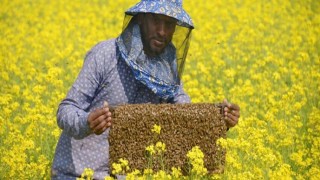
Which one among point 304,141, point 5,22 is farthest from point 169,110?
point 5,22

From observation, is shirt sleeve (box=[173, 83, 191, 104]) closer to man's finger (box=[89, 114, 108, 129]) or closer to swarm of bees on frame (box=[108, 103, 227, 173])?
swarm of bees on frame (box=[108, 103, 227, 173])

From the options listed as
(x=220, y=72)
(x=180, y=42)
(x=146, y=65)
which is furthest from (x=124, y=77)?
(x=220, y=72)

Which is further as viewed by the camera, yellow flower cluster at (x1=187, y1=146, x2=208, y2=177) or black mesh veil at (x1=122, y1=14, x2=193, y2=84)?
black mesh veil at (x1=122, y1=14, x2=193, y2=84)

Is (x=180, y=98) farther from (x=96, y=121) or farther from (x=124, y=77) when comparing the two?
(x=96, y=121)

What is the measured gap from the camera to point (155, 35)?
491cm

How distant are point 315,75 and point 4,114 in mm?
3359

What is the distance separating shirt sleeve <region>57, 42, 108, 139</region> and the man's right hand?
0.32 feet

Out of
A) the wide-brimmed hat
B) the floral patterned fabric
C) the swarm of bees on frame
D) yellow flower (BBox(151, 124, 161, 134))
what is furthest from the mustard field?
the wide-brimmed hat

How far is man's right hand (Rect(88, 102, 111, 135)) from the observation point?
→ 4387 mm

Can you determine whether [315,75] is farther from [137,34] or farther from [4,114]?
[137,34]

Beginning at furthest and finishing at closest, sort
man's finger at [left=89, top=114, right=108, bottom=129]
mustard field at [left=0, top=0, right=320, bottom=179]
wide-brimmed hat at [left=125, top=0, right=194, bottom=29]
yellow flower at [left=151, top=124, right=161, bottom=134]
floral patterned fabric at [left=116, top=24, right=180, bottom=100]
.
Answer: mustard field at [left=0, top=0, right=320, bottom=179] < floral patterned fabric at [left=116, top=24, right=180, bottom=100] < wide-brimmed hat at [left=125, top=0, right=194, bottom=29] < yellow flower at [left=151, top=124, right=161, bottom=134] < man's finger at [left=89, top=114, right=108, bottom=129]

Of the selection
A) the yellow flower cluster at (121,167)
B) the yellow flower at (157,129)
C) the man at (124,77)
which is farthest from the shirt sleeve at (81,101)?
the yellow flower at (157,129)

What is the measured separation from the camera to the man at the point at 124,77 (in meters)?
4.86

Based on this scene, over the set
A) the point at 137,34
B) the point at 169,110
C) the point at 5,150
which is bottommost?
the point at 5,150
